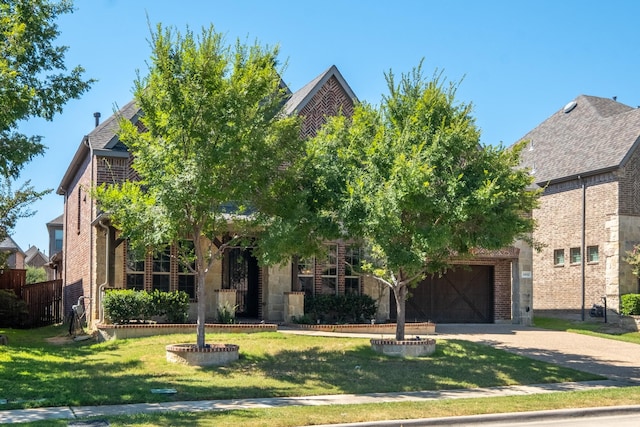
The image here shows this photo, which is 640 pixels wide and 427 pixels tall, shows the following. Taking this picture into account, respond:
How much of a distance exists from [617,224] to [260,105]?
17564mm

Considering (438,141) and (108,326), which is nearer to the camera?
(438,141)

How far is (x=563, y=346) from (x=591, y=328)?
23.6 feet

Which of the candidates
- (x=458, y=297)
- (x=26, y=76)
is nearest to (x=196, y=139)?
(x=26, y=76)

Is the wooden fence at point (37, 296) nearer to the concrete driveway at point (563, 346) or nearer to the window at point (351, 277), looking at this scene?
the window at point (351, 277)

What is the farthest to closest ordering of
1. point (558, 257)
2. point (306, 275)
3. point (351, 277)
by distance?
point (558, 257) < point (351, 277) < point (306, 275)

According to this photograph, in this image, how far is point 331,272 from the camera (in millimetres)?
24781

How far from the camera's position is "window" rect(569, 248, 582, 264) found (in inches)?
1217

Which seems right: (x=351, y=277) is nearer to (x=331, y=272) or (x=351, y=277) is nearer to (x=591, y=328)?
(x=331, y=272)

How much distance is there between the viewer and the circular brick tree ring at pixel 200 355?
51.1 feet

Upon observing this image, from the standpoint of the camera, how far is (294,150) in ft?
55.6

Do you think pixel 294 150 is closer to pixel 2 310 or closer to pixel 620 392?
pixel 620 392

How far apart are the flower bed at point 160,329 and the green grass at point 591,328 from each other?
36.7 feet

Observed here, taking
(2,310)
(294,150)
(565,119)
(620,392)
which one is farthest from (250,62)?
(565,119)

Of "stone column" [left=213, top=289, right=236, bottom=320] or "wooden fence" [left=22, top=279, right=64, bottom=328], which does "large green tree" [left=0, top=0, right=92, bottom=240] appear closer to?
"stone column" [left=213, top=289, right=236, bottom=320]
